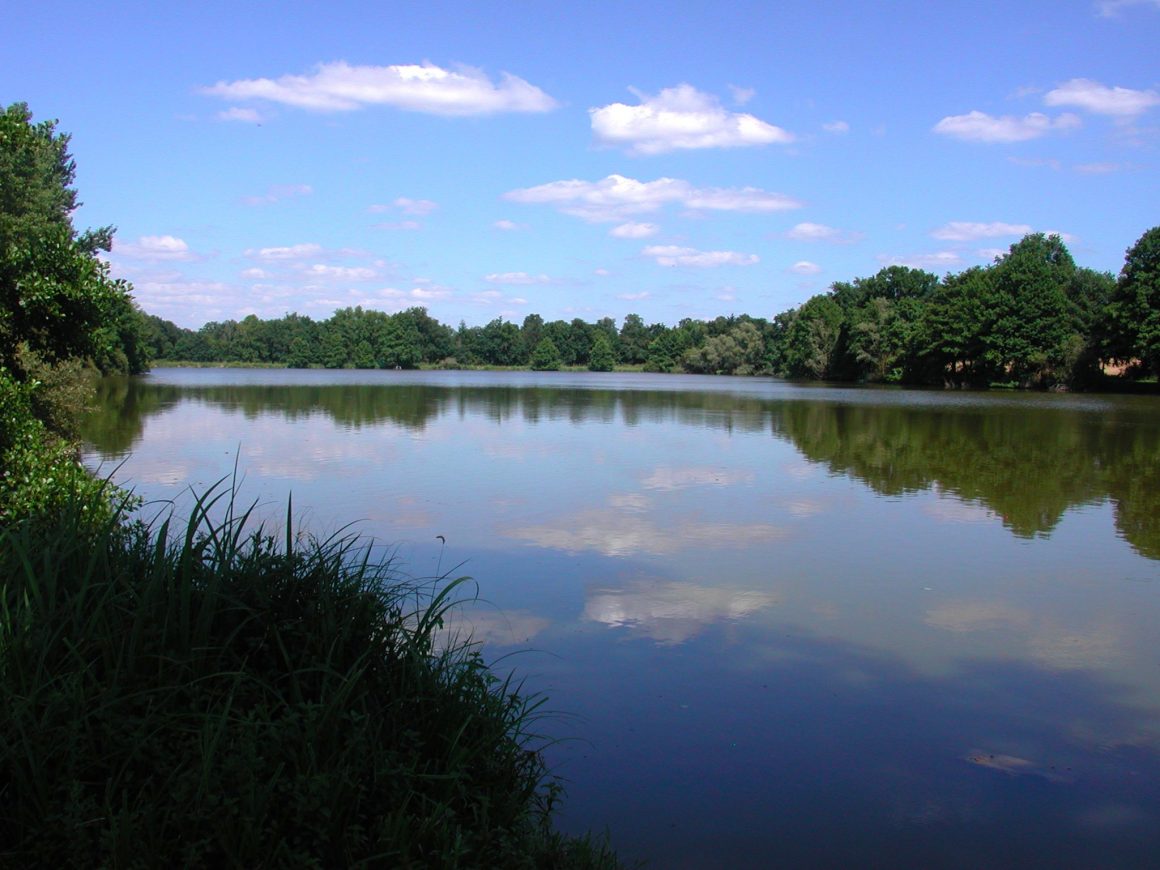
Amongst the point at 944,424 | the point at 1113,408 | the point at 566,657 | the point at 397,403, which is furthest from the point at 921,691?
the point at 1113,408

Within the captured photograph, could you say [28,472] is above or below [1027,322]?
below

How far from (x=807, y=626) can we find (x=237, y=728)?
5158 millimetres

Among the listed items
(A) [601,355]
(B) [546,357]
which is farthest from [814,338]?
(B) [546,357]

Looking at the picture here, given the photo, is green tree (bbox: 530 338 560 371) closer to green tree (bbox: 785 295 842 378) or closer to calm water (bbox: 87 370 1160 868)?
green tree (bbox: 785 295 842 378)

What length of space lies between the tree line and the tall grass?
51.7 metres

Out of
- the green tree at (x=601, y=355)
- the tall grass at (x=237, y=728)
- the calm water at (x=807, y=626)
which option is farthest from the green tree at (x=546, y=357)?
the tall grass at (x=237, y=728)

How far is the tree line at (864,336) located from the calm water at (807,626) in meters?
37.8

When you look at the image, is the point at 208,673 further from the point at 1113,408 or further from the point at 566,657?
the point at 1113,408

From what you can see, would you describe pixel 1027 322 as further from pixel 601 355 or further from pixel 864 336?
pixel 601 355

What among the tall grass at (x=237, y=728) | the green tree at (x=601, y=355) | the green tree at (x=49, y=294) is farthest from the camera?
the green tree at (x=601, y=355)

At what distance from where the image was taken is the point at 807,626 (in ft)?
24.3

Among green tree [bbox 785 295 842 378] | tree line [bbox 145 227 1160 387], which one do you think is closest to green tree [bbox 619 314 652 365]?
tree line [bbox 145 227 1160 387]

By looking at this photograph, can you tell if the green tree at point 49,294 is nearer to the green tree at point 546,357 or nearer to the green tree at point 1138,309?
the green tree at point 1138,309

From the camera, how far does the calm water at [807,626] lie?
444cm
